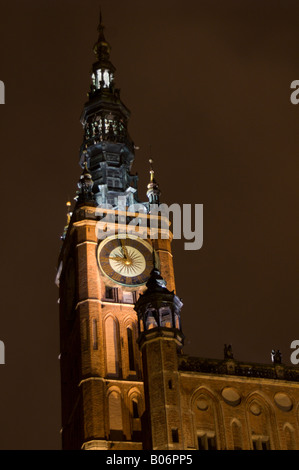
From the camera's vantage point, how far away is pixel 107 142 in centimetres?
8269

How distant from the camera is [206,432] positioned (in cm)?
5581

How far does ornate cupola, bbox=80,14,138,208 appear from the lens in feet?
262

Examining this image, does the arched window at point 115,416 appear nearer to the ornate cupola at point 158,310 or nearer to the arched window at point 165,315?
the ornate cupola at point 158,310

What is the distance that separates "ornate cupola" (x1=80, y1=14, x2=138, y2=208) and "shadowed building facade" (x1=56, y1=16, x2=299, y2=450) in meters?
0.09

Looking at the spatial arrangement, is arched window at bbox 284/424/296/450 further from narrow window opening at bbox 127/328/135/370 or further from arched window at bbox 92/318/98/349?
arched window at bbox 92/318/98/349

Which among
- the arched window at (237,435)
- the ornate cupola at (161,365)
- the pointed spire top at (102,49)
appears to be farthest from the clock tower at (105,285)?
the arched window at (237,435)

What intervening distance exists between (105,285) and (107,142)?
13852 millimetres

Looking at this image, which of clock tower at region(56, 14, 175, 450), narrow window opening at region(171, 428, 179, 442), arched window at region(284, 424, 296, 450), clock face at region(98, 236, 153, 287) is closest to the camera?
narrow window opening at region(171, 428, 179, 442)

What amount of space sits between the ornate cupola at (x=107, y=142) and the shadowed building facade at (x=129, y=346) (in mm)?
95

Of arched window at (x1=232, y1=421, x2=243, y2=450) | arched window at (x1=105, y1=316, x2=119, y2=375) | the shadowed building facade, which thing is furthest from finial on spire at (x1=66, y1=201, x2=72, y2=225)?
arched window at (x1=232, y1=421, x2=243, y2=450)

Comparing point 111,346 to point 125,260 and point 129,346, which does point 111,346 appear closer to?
point 129,346

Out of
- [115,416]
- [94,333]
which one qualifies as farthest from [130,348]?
[115,416]

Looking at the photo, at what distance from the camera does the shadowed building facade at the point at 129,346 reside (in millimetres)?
56219
